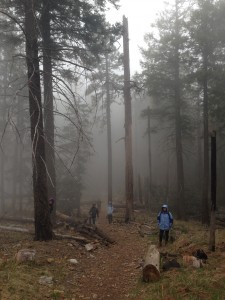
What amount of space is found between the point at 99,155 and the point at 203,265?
54317mm

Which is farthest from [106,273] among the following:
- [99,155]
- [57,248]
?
[99,155]

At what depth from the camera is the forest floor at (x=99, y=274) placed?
22.7ft

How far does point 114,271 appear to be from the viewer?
30.8 feet

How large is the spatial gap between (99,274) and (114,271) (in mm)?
539

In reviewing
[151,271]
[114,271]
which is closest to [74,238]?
[114,271]

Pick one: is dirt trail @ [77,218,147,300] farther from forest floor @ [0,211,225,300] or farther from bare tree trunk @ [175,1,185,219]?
bare tree trunk @ [175,1,185,219]

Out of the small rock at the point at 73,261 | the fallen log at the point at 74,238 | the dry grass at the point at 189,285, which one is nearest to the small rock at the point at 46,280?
the small rock at the point at 73,261

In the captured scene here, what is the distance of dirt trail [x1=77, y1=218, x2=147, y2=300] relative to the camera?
7.66 meters

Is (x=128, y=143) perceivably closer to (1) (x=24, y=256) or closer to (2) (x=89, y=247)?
Answer: (2) (x=89, y=247)

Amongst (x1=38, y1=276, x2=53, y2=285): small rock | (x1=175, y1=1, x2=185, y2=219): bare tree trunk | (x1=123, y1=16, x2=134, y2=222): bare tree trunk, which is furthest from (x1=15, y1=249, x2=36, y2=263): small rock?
(x1=175, y1=1, x2=185, y2=219): bare tree trunk

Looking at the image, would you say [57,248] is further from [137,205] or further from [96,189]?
[96,189]

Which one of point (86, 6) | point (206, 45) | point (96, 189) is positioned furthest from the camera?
point (96, 189)

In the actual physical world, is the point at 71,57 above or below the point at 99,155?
above

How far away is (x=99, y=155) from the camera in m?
62.8
